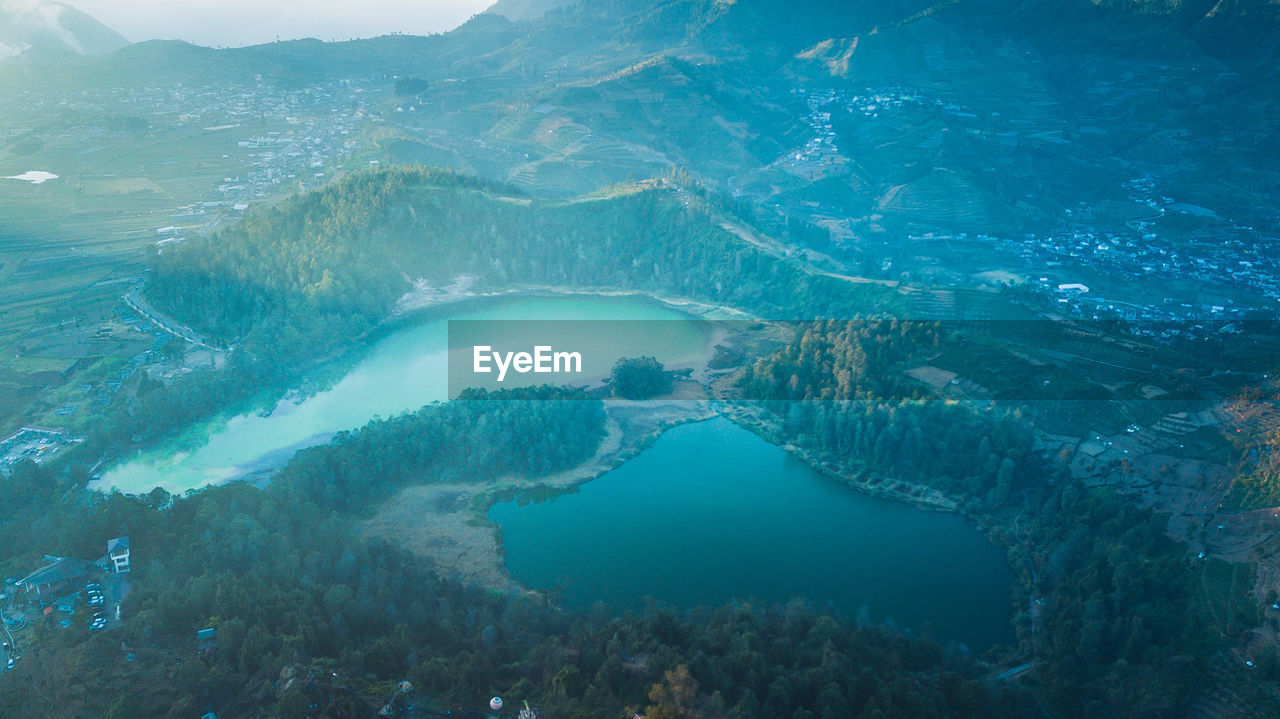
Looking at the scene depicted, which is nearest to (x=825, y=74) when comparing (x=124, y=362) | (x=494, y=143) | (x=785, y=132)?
(x=785, y=132)

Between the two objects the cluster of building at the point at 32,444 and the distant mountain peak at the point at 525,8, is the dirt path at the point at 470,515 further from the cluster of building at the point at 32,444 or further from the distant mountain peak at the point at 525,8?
the distant mountain peak at the point at 525,8

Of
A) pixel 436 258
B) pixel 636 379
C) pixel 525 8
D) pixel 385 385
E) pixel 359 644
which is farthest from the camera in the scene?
pixel 525 8

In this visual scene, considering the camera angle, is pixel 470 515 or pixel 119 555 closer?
pixel 119 555

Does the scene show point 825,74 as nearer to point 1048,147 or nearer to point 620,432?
point 1048,147

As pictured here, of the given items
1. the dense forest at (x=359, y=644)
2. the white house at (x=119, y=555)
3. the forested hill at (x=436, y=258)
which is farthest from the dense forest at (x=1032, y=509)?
the white house at (x=119, y=555)

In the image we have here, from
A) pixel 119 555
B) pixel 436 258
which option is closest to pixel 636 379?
pixel 436 258

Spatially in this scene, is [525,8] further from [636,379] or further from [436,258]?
[636,379]
